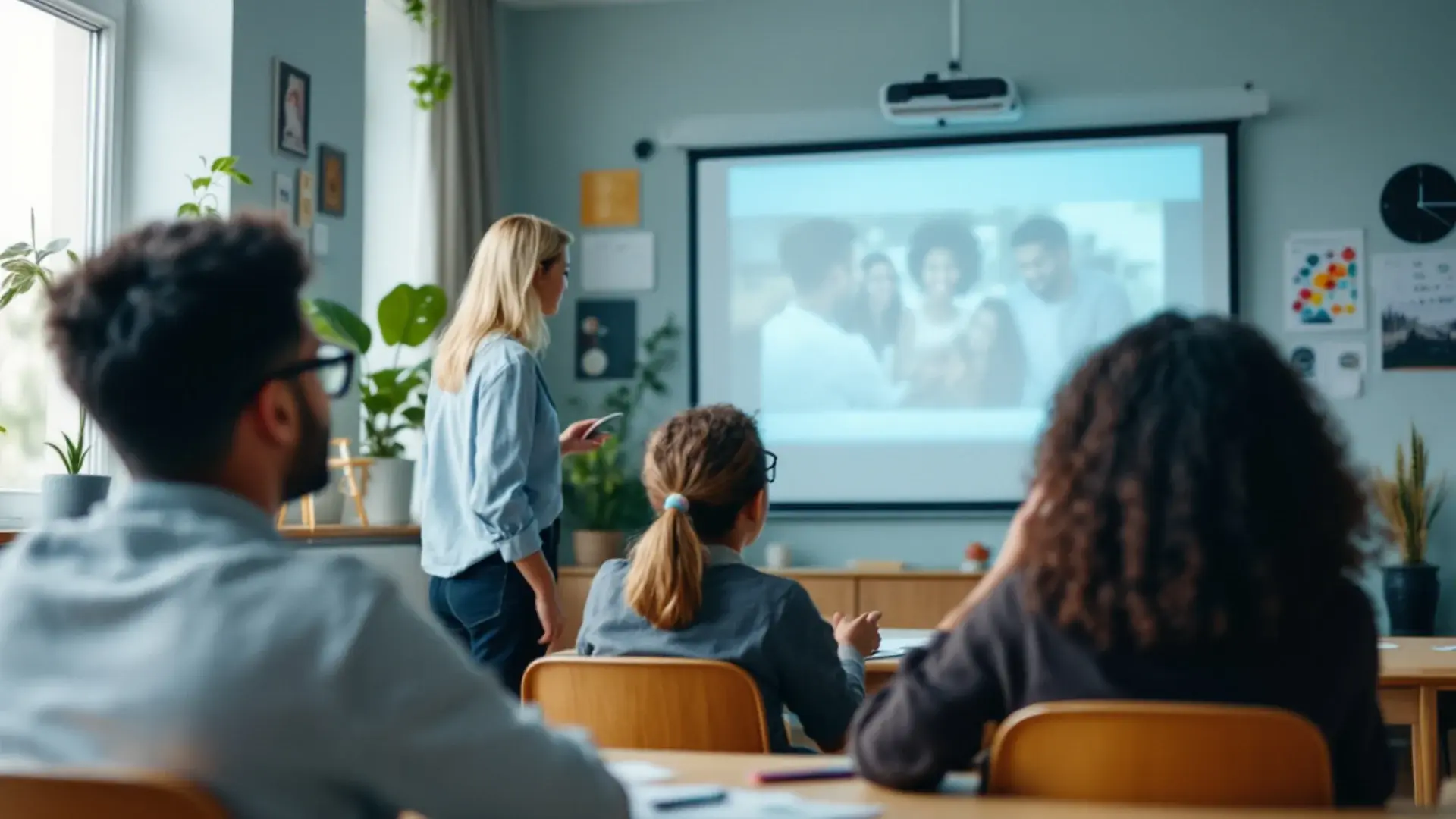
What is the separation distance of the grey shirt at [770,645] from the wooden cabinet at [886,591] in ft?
10.4

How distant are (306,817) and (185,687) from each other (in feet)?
0.37

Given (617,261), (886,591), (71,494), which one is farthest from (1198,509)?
(617,261)

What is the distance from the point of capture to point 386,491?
448cm

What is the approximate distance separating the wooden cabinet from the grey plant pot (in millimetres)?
2583

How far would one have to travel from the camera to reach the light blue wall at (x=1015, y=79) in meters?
5.50

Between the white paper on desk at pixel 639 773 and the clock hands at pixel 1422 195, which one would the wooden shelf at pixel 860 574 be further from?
the white paper on desk at pixel 639 773

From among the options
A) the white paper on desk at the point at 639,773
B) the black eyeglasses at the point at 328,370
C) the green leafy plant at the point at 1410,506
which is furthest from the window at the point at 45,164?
the green leafy plant at the point at 1410,506

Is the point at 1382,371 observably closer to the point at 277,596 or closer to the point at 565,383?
the point at 565,383

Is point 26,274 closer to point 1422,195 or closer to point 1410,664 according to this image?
point 1410,664

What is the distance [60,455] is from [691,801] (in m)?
2.38

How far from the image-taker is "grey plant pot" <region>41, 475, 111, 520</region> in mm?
2988

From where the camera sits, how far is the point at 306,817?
3.04 ft

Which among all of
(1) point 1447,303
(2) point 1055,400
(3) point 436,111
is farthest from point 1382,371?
(2) point 1055,400

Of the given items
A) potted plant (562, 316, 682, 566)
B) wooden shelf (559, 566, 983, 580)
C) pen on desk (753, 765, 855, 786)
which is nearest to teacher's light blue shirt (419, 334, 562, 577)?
pen on desk (753, 765, 855, 786)
